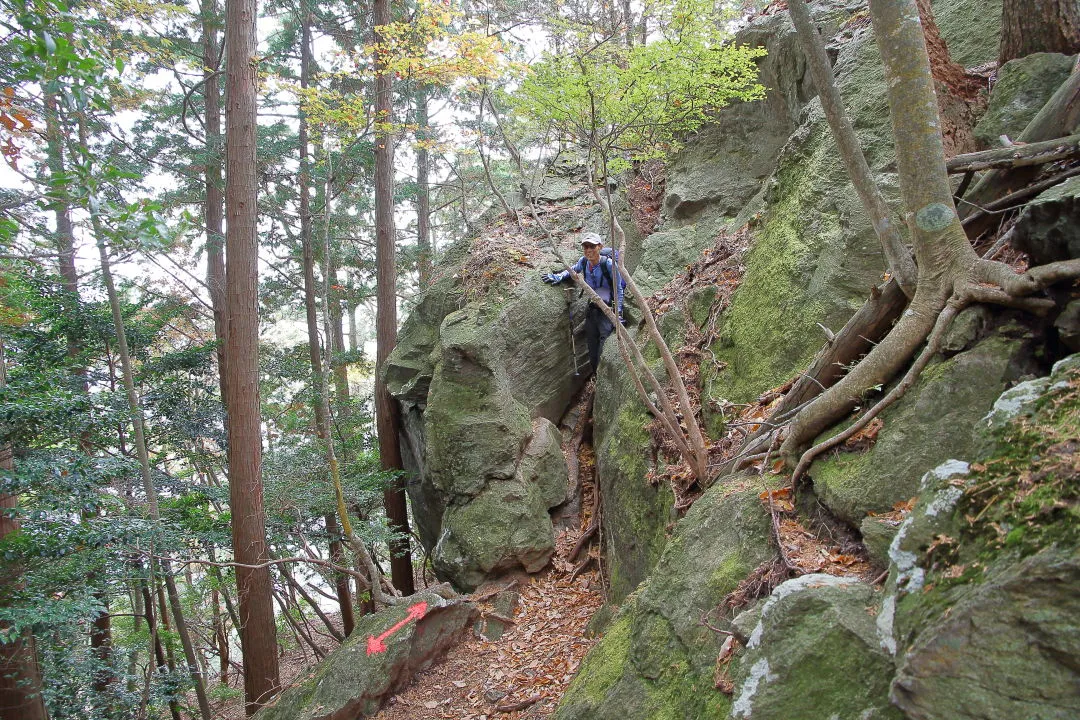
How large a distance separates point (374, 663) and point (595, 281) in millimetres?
5273

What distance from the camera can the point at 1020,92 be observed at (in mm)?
3900

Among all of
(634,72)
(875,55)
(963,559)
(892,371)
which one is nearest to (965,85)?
(875,55)

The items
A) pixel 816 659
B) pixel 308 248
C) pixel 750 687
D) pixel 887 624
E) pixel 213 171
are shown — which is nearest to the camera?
pixel 887 624

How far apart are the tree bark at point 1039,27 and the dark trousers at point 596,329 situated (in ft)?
16.8

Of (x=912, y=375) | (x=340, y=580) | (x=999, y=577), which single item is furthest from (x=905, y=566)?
(x=340, y=580)

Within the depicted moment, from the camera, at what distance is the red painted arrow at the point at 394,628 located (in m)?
6.10

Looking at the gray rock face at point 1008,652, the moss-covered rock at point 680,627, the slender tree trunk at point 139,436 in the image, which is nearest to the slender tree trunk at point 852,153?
the moss-covered rock at point 680,627

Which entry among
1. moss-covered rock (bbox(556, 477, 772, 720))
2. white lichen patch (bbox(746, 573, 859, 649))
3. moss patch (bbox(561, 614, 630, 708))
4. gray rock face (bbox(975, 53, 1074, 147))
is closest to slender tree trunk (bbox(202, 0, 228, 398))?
moss patch (bbox(561, 614, 630, 708))

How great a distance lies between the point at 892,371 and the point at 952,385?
42 cm

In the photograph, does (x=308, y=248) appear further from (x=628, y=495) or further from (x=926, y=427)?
(x=926, y=427)

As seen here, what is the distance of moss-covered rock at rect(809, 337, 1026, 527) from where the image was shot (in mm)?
2701

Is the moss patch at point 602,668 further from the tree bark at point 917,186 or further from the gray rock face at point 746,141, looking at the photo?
the gray rock face at point 746,141

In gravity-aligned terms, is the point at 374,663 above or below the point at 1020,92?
below

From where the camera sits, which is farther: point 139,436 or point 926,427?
point 139,436
